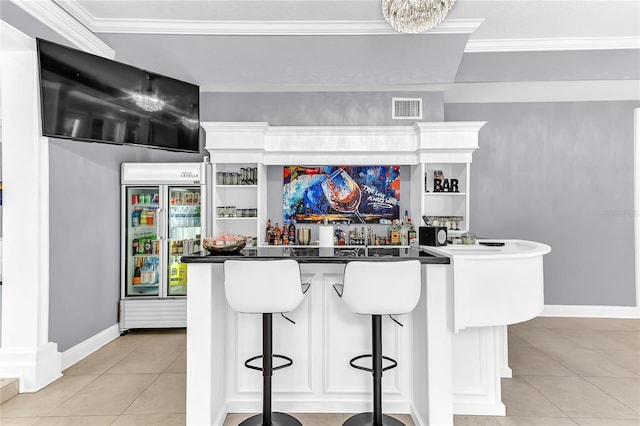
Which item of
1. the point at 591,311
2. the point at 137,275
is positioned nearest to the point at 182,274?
the point at 137,275

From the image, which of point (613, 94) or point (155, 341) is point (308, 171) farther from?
point (613, 94)

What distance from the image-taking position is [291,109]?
4.82m

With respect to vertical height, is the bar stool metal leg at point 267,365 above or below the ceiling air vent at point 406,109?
below

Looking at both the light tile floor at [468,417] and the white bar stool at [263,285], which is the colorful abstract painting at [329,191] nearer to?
the light tile floor at [468,417]

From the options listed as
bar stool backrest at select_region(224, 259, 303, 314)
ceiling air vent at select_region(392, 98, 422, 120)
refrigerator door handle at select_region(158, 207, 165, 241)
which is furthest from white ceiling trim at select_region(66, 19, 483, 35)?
bar stool backrest at select_region(224, 259, 303, 314)

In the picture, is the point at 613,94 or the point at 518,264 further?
the point at 613,94

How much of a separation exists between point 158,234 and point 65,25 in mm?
2329

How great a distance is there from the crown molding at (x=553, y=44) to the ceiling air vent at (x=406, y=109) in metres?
0.83

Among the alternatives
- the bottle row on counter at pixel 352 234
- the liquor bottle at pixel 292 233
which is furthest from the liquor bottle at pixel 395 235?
the liquor bottle at pixel 292 233

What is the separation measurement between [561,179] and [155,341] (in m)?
5.61

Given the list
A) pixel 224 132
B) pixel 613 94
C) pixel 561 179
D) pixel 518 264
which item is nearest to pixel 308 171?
pixel 224 132

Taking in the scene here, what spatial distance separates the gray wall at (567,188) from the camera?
5195 millimetres

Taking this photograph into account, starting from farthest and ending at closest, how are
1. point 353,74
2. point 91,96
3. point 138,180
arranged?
point 138,180 < point 353,74 < point 91,96

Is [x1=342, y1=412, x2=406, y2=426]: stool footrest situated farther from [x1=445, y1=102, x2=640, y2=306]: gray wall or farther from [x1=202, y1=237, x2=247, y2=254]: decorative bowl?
[x1=445, y1=102, x2=640, y2=306]: gray wall
